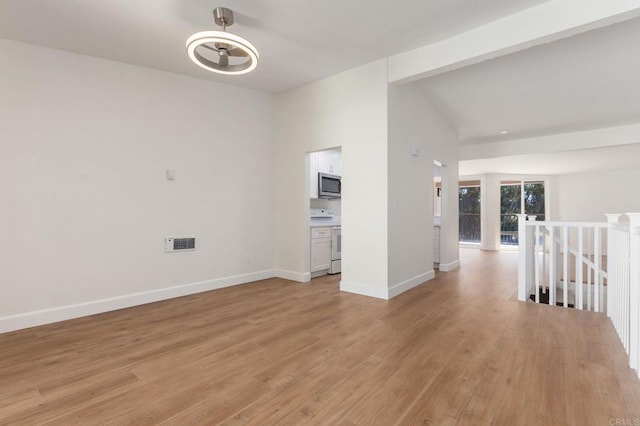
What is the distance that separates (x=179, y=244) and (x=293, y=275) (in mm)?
1697

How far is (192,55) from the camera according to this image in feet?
8.75

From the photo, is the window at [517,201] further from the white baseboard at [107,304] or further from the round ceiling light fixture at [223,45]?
the round ceiling light fixture at [223,45]

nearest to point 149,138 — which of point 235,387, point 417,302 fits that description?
point 235,387

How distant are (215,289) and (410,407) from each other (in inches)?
126

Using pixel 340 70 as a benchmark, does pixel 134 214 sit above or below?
below

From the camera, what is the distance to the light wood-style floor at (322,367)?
5.50ft

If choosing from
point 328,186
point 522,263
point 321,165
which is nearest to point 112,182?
point 321,165

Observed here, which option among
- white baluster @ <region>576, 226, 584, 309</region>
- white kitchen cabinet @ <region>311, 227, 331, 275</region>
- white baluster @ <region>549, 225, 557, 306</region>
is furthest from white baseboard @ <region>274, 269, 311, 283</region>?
white baluster @ <region>576, 226, 584, 309</region>

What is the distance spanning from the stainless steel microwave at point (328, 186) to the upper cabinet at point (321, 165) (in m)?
0.07

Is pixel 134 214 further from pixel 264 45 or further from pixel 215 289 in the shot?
pixel 264 45

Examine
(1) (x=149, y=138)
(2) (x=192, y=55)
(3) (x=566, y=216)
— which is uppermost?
(2) (x=192, y=55)

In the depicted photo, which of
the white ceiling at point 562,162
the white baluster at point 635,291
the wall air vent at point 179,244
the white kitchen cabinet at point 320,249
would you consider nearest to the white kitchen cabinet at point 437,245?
the white kitchen cabinet at point 320,249

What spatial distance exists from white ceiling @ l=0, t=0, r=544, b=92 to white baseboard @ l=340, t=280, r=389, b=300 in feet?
9.10

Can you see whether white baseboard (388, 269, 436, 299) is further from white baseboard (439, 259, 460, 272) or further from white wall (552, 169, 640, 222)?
white wall (552, 169, 640, 222)
